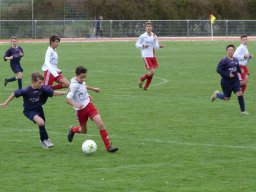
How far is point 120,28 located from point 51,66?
38987 millimetres

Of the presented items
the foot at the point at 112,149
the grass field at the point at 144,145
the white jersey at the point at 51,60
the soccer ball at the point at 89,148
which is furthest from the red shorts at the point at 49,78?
the soccer ball at the point at 89,148

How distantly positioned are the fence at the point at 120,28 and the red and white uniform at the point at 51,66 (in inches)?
1442

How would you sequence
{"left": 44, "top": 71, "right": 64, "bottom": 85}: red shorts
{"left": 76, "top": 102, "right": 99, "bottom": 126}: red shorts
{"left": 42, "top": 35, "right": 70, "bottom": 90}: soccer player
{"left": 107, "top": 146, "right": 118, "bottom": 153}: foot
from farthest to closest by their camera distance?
1. {"left": 44, "top": 71, "right": 64, "bottom": 85}: red shorts
2. {"left": 42, "top": 35, "right": 70, "bottom": 90}: soccer player
3. {"left": 76, "top": 102, "right": 99, "bottom": 126}: red shorts
4. {"left": 107, "top": 146, "right": 118, "bottom": 153}: foot

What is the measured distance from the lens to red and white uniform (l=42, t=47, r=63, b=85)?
65.8ft

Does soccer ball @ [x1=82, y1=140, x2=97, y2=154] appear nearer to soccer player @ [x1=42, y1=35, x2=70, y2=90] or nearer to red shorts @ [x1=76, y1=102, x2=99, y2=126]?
red shorts @ [x1=76, y1=102, x2=99, y2=126]

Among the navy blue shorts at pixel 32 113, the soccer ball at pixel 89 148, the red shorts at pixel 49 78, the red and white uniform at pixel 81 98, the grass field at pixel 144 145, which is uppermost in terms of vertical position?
the red and white uniform at pixel 81 98

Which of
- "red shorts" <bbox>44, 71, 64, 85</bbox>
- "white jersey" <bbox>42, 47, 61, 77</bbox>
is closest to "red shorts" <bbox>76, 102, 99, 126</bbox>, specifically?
"white jersey" <bbox>42, 47, 61, 77</bbox>

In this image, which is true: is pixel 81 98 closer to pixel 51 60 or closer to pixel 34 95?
pixel 34 95

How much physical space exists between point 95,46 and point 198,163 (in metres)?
39.4

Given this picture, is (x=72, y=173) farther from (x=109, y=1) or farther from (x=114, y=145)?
(x=109, y=1)

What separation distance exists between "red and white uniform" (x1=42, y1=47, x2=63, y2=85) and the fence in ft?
120

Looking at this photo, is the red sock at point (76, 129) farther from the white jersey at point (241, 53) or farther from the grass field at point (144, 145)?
the white jersey at point (241, 53)

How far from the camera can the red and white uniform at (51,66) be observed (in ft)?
65.8

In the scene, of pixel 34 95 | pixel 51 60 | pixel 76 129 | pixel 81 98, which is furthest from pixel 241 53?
pixel 34 95
